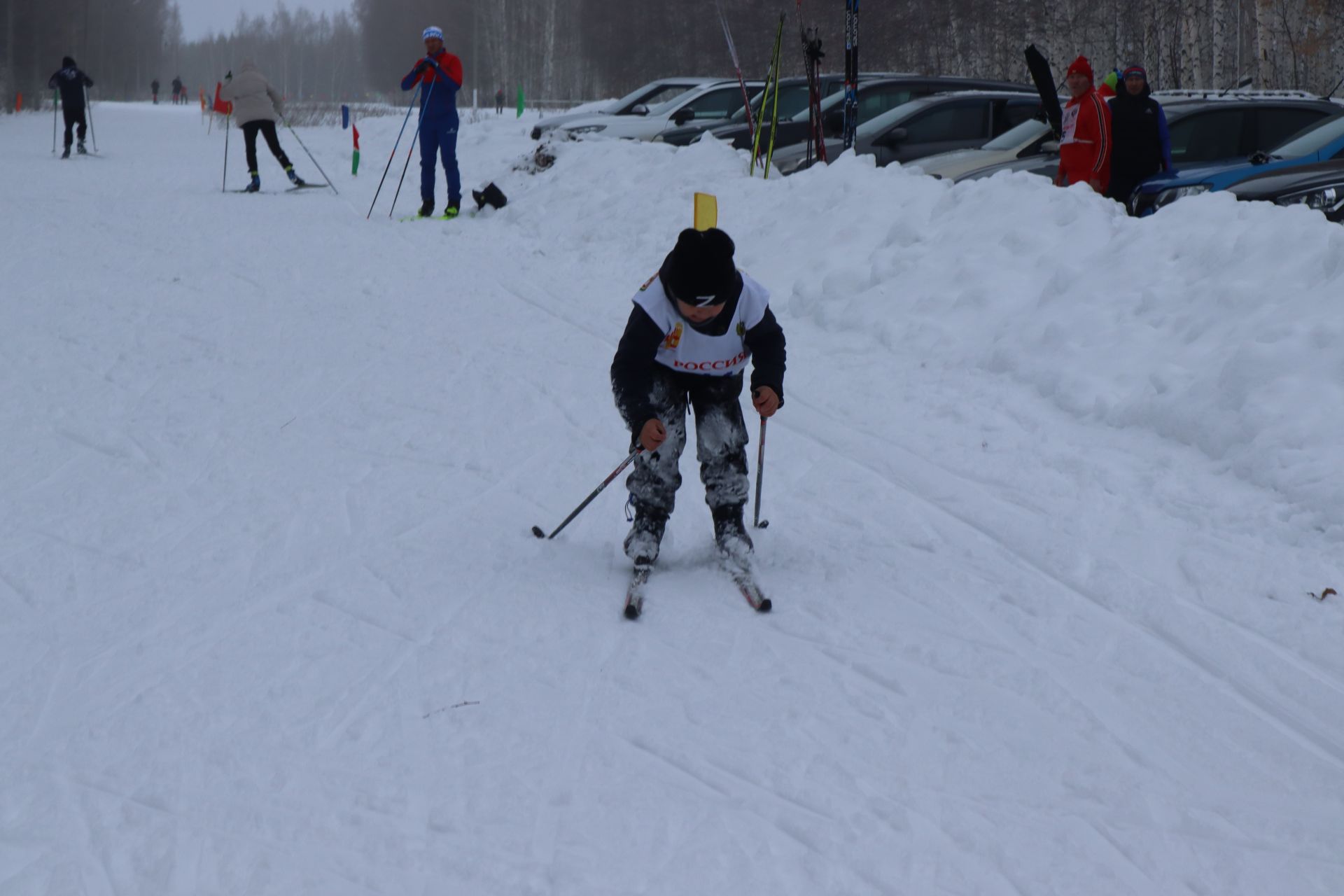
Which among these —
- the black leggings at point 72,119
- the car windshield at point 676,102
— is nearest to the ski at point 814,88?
the car windshield at point 676,102

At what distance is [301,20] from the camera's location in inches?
5610

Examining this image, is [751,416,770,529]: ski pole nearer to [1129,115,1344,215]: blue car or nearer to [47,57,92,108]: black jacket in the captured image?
[1129,115,1344,215]: blue car

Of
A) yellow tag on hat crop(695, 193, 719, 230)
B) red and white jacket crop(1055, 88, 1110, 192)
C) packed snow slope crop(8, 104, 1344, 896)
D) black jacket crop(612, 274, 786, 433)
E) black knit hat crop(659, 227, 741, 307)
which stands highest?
red and white jacket crop(1055, 88, 1110, 192)

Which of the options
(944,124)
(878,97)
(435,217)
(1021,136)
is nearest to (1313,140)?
(1021,136)

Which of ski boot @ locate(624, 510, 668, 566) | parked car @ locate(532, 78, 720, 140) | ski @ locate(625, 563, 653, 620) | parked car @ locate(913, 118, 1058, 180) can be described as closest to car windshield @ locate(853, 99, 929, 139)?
parked car @ locate(913, 118, 1058, 180)

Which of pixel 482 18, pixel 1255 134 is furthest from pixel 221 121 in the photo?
pixel 1255 134

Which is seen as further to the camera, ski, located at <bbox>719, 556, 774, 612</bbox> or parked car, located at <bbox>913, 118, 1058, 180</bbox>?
parked car, located at <bbox>913, 118, 1058, 180</bbox>

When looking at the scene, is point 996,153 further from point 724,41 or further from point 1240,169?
point 724,41

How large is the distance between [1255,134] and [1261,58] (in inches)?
404

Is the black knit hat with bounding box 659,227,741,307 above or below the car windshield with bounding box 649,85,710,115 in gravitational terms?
below

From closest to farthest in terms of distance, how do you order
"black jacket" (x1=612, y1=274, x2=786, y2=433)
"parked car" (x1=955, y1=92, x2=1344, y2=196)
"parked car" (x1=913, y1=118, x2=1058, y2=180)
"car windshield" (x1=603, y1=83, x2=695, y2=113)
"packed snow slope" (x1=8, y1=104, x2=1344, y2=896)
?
1. "packed snow slope" (x1=8, y1=104, x2=1344, y2=896)
2. "black jacket" (x1=612, y1=274, x2=786, y2=433)
3. "parked car" (x1=955, y1=92, x2=1344, y2=196)
4. "parked car" (x1=913, y1=118, x2=1058, y2=180)
5. "car windshield" (x1=603, y1=83, x2=695, y2=113)

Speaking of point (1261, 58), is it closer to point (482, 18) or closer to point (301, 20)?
point (482, 18)

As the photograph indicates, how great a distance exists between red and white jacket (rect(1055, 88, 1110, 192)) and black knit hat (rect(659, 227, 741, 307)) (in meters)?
5.69

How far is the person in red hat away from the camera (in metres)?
8.64
